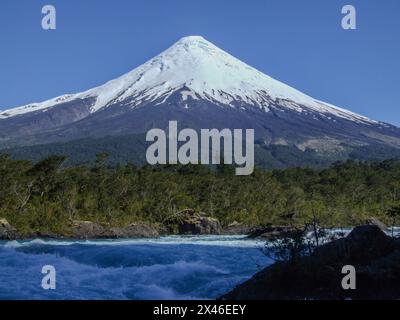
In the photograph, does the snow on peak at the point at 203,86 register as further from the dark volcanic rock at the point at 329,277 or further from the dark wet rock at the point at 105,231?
the dark volcanic rock at the point at 329,277

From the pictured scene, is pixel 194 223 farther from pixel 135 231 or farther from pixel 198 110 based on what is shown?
pixel 198 110

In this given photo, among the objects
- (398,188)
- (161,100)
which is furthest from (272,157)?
(398,188)

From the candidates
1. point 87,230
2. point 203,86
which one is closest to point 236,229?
point 87,230

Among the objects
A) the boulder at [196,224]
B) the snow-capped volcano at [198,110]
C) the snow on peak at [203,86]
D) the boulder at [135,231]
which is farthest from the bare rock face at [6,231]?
the snow on peak at [203,86]

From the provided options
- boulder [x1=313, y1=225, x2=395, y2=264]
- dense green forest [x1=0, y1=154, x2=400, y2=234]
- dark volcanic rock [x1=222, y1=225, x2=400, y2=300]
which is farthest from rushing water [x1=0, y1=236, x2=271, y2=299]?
dense green forest [x1=0, y1=154, x2=400, y2=234]
